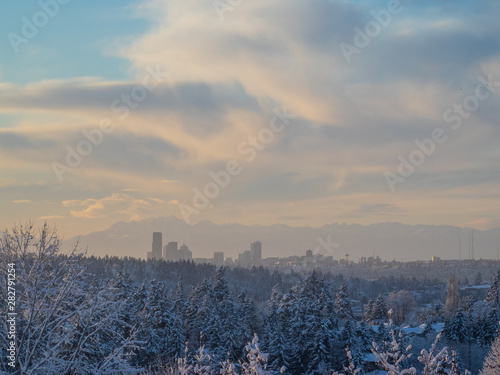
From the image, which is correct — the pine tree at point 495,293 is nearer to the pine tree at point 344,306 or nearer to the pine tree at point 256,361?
the pine tree at point 344,306

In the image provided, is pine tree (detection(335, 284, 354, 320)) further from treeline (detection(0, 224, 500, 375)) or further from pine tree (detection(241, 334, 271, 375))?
pine tree (detection(241, 334, 271, 375))

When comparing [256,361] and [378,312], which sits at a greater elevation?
[256,361]

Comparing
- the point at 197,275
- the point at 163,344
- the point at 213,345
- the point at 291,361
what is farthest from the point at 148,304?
the point at 197,275

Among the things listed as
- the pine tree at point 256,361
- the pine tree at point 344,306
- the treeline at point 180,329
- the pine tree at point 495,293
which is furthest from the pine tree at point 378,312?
the pine tree at point 256,361

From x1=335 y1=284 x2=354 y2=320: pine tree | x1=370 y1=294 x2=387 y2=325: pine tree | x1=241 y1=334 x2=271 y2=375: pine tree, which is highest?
x1=241 y1=334 x2=271 y2=375: pine tree

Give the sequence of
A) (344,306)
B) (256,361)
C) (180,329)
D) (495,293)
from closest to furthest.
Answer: (256,361) < (180,329) < (344,306) < (495,293)

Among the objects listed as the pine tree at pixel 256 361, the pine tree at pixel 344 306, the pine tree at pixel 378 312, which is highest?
the pine tree at pixel 256 361

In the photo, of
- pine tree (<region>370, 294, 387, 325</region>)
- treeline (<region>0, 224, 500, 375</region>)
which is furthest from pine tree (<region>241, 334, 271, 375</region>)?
pine tree (<region>370, 294, 387, 325</region>)

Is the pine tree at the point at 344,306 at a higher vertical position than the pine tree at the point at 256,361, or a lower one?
lower

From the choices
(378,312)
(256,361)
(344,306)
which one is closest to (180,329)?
(344,306)

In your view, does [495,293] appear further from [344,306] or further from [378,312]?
[344,306]

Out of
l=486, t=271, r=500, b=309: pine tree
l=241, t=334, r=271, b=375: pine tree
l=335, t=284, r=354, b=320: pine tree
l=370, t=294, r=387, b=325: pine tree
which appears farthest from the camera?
l=486, t=271, r=500, b=309: pine tree

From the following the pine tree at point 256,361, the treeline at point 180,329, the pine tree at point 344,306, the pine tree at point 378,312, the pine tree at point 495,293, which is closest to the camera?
the pine tree at point 256,361

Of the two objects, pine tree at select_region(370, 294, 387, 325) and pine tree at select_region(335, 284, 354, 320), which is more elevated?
pine tree at select_region(335, 284, 354, 320)
